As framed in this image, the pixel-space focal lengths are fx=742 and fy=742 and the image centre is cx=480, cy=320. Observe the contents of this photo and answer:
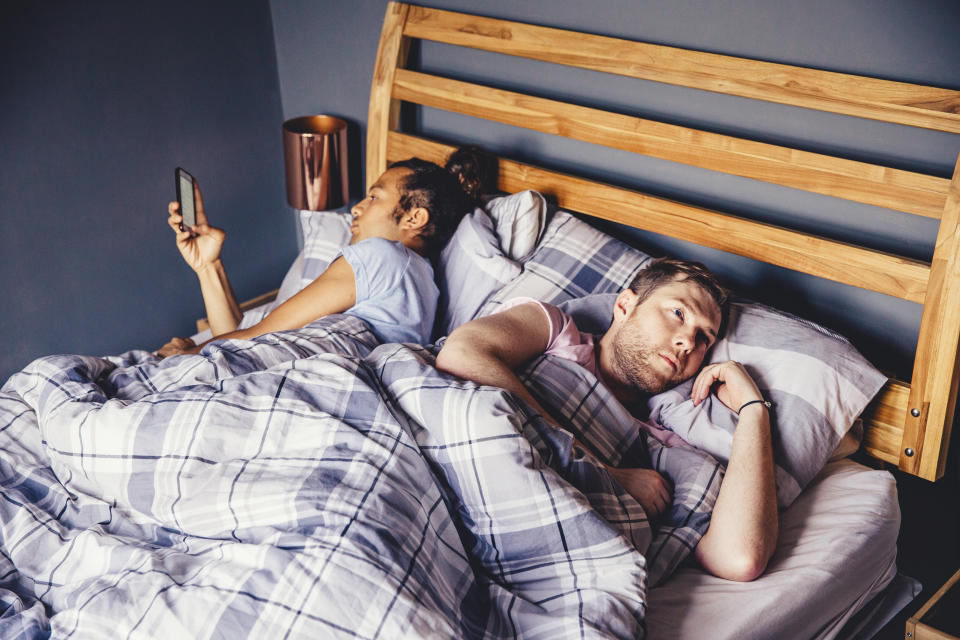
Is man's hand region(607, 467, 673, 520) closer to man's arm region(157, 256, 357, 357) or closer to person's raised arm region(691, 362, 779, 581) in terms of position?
person's raised arm region(691, 362, 779, 581)

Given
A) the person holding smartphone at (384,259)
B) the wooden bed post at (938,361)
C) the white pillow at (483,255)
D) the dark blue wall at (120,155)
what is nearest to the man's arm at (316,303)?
the person holding smartphone at (384,259)

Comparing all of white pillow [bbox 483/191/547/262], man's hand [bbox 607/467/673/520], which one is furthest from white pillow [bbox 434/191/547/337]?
man's hand [bbox 607/467/673/520]

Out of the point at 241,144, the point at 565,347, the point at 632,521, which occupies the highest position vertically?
the point at 241,144

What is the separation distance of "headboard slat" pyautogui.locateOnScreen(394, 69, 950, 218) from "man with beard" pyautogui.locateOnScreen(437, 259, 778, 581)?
12.7 inches

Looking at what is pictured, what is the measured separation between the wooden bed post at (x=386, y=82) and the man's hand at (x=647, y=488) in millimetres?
1490

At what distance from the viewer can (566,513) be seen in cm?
118

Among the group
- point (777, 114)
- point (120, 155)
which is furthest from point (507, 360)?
point (120, 155)

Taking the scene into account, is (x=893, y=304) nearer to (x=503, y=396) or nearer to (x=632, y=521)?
(x=632, y=521)

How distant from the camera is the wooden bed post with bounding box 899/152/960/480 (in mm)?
1481

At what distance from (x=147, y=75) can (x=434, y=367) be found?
196 centimetres

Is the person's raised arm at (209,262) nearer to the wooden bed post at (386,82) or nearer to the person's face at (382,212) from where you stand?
the person's face at (382,212)

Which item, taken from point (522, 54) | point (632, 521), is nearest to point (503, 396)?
point (632, 521)

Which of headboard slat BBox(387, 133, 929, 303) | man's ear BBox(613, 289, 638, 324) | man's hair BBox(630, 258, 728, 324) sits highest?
headboard slat BBox(387, 133, 929, 303)

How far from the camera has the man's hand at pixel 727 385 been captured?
58.9 inches
